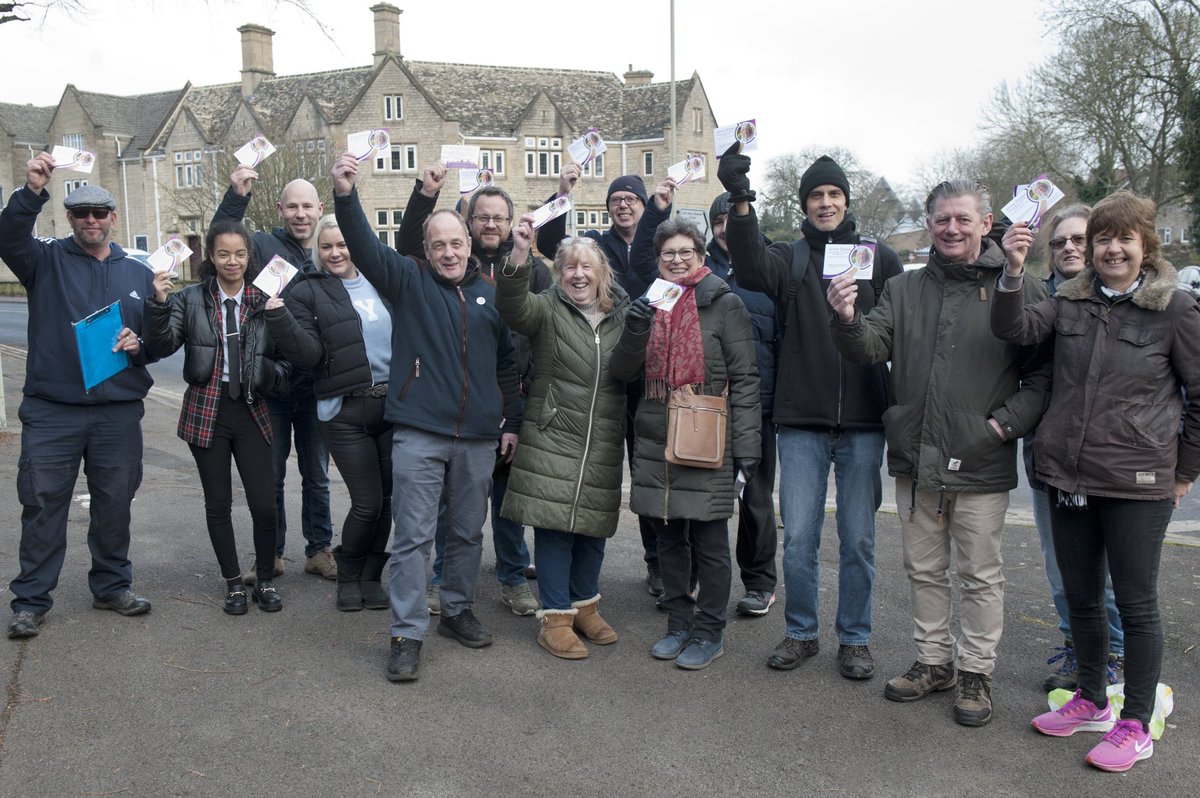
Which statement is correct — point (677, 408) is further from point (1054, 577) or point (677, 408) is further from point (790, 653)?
point (1054, 577)

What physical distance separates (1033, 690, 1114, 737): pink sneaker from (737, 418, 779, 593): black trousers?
70.2 inches

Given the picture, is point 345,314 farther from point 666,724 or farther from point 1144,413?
point 1144,413

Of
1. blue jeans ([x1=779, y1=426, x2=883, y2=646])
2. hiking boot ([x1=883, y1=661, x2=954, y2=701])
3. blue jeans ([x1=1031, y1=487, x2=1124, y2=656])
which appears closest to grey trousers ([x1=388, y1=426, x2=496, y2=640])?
blue jeans ([x1=779, y1=426, x2=883, y2=646])

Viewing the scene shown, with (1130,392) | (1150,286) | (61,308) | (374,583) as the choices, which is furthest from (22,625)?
(1150,286)

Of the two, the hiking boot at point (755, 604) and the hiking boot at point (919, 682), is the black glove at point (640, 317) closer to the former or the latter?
the hiking boot at point (755, 604)

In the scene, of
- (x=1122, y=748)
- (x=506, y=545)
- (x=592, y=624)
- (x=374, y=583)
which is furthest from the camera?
(x=506, y=545)

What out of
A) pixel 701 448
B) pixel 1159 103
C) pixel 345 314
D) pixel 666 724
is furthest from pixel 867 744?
pixel 1159 103

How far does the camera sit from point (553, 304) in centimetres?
494

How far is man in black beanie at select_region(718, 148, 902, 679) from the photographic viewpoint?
4.59 meters

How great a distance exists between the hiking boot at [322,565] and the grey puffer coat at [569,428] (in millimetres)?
1585

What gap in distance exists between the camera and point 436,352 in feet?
15.6

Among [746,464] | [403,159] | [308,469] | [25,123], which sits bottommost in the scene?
[308,469]

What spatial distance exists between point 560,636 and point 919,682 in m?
1.65

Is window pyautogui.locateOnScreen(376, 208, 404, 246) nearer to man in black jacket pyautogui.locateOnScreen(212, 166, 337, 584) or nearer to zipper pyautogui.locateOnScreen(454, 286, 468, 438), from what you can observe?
man in black jacket pyautogui.locateOnScreen(212, 166, 337, 584)
